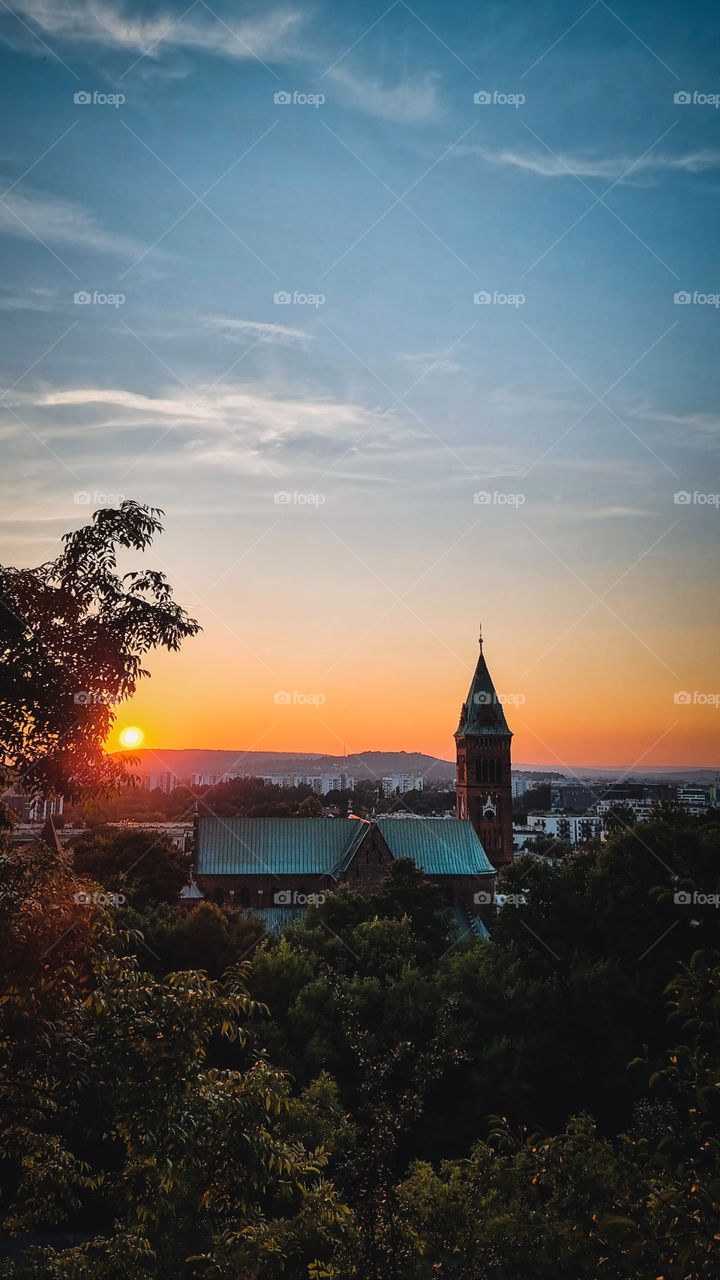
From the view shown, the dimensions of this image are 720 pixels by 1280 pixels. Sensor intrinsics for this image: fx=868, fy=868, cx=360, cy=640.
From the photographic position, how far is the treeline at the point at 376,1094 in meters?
7.32

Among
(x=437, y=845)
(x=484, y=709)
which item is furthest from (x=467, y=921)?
(x=484, y=709)

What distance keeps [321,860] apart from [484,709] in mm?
17032

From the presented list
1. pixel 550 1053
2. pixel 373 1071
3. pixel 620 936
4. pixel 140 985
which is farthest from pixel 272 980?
pixel 140 985

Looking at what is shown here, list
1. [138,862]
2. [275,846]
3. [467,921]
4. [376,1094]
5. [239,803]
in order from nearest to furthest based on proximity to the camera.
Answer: [376,1094] → [138,862] → [467,921] → [275,846] → [239,803]

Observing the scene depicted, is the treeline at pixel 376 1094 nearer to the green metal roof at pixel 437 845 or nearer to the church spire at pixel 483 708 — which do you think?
the green metal roof at pixel 437 845

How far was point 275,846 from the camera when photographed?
54.4 meters

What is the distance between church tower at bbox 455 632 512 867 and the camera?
62.7 metres

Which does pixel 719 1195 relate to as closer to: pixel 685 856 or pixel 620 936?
pixel 620 936

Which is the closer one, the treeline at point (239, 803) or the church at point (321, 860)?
the church at point (321, 860)

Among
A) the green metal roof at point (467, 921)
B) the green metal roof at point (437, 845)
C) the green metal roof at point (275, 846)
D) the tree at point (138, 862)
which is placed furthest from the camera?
the green metal roof at point (437, 845)

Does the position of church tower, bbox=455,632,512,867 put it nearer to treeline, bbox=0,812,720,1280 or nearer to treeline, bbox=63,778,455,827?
treeline, bbox=0,812,720,1280

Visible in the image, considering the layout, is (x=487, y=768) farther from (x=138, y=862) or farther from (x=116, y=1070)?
(x=116, y=1070)

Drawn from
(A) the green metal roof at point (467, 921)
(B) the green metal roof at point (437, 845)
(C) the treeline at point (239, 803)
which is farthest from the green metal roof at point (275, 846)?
(C) the treeline at point (239, 803)

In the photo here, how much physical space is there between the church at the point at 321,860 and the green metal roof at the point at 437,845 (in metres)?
0.06
